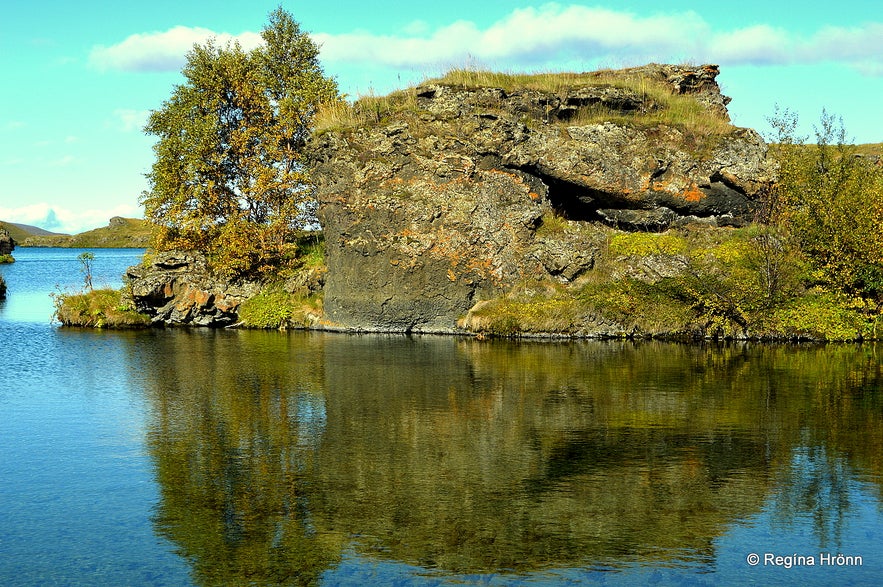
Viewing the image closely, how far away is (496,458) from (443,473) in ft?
5.03

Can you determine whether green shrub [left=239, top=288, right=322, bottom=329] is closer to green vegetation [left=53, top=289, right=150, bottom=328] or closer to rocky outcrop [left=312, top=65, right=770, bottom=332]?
rocky outcrop [left=312, top=65, right=770, bottom=332]

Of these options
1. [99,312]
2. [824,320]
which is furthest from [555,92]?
[99,312]

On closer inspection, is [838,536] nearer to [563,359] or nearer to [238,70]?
[563,359]

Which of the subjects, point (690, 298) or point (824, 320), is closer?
point (824, 320)

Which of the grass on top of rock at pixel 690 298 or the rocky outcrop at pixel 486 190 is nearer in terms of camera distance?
the grass on top of rock at pixel 690 298

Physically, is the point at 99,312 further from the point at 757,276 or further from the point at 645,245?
the point at 757,276

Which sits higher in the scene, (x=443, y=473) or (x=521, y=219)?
(x=521, y=219)

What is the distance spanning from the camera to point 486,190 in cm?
3900

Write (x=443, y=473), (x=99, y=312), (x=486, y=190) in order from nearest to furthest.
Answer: (x=443, y=473) < (x=486, y=190) < (x=99, y=312)

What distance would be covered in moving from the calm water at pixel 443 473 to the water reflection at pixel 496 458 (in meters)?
0.07

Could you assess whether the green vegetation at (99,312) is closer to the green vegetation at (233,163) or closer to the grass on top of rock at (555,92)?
the green vegetation at (233,163)

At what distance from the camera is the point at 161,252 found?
44344 millimetres

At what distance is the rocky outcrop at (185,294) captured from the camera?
42.6 metres

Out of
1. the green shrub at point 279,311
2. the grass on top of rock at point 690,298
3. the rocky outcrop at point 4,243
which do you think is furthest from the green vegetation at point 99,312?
the rocky outcrop at point 4,243
